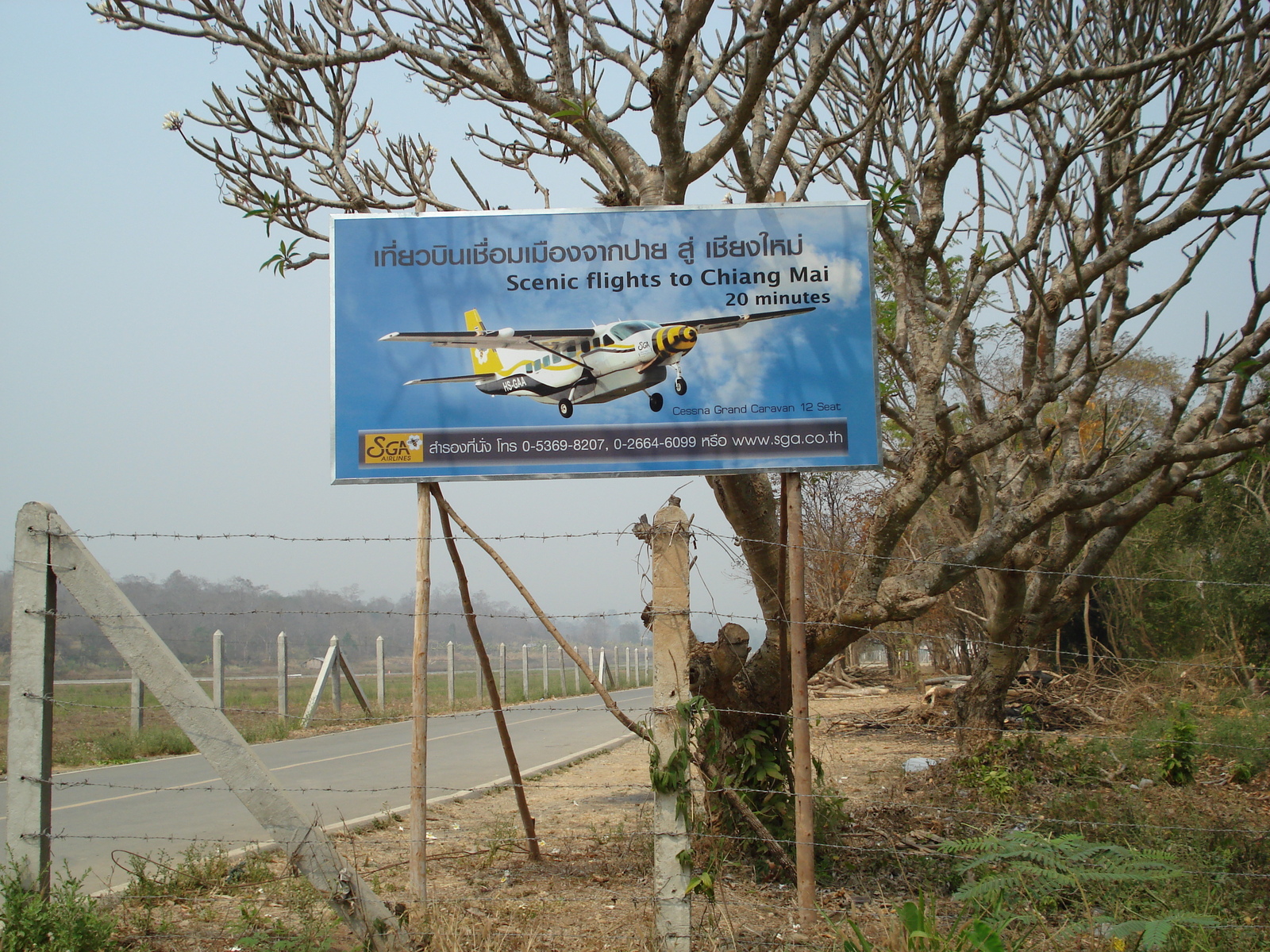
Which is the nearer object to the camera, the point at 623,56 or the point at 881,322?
the point at 623,56

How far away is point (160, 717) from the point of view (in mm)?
18281

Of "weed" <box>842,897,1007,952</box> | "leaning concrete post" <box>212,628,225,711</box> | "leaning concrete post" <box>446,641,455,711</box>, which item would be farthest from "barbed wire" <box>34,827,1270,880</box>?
"leaning concrete post" <box>446,641,455,711</box>

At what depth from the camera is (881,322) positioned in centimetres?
1568

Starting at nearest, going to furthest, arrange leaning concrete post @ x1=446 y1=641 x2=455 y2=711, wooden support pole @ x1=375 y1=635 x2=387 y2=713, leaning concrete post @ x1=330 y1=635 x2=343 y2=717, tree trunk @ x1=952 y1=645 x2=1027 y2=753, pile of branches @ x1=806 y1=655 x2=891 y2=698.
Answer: tree trunk @ x1=952 y1=645 x2=1027 y2=753, leaning concrete post @ x1=330 y1=635 x2=343 y2=717, wooden support pole @ x1=375 y1=635 x2=387 y2=713, leaning concrete post @ x1=446 y1=641 x2=455 y2=711, pile of branches @ x1=806 y1=655 x2=891 y2=698

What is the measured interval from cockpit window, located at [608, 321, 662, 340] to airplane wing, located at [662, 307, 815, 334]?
0.10 meters

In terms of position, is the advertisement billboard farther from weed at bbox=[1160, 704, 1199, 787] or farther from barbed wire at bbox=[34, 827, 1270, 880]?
weed at bbox=[1160, 704, 1199, 787]

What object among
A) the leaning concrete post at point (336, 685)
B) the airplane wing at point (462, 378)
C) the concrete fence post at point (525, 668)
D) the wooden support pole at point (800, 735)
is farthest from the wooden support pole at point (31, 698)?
the concrete fence post at point (525, 668)

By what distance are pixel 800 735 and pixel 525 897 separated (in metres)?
2.11

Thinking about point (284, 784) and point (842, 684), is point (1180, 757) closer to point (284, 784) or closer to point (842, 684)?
point (284, 784)

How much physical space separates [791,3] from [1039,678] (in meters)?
15.1

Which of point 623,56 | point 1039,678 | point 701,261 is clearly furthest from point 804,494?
point 701,261

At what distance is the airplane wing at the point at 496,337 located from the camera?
6.04m

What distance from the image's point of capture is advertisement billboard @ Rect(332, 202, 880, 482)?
5.90 m

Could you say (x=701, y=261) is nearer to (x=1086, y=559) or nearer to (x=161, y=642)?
(x=161, y=642)
